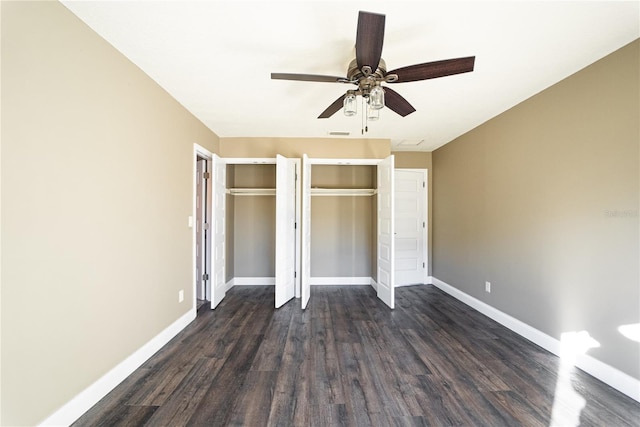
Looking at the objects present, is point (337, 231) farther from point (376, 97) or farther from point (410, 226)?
point (376, 97)

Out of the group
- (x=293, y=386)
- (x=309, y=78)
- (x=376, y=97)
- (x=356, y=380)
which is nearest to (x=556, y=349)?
(x=356, y=380)

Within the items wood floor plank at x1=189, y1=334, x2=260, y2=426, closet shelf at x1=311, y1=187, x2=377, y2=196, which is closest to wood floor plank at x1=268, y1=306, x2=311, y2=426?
wood floor plank at x1=189, y1=334, x2=260, y2=426

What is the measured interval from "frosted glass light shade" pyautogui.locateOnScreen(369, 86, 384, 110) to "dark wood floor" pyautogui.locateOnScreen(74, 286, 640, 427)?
81.9 inches

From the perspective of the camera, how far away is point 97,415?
1.63 m

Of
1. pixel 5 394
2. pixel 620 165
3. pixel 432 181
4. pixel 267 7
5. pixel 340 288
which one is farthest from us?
pixel 432 181

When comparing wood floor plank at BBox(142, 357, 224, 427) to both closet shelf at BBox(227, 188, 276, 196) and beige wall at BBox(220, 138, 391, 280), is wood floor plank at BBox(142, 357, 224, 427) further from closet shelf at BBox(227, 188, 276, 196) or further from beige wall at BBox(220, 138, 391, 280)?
closet shelf at BBox(227, 188, 276, 196)

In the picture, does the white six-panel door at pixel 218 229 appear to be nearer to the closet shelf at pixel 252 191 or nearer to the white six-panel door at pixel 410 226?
the closet shelf at pixel 252 191

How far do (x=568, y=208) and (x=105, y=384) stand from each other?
13.2 ft

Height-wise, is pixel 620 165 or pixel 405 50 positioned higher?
pixel 405 50

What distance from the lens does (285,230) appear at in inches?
145

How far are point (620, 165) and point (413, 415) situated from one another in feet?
7.75

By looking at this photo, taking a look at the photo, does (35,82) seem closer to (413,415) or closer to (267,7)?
(267,7)

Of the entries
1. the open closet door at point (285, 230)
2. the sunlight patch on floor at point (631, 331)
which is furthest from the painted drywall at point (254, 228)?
the sunlight patch on floor at point (631, 331)

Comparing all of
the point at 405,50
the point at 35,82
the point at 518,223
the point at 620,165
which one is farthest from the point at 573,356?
the point at 35,82
